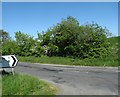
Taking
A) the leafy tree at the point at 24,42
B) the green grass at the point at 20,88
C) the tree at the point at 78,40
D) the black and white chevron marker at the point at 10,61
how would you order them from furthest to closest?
the leafy tree at the point at 24,42
the tree at the point at 78,40
the black and white chevron marker at the point at 10,61
the green grass at the point at 20,88

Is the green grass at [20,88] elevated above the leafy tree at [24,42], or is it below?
below

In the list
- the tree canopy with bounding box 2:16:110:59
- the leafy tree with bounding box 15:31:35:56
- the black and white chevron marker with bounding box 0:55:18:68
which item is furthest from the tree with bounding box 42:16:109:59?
the black and white chevron marker with bounding box 0:55:18:68

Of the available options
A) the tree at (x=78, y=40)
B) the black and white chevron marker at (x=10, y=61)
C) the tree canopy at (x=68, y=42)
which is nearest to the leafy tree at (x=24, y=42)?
the tree canopy at (x=68, y=42)

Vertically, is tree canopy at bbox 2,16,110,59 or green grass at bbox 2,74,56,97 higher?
tree canopy at bbox 2,16,110,59

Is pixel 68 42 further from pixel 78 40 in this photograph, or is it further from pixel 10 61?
pixel 10 61

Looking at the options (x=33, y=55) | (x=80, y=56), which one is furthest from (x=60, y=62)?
(x=33, y=55)

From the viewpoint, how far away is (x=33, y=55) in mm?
48969

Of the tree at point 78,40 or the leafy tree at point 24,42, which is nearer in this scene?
the tree at point 78,40

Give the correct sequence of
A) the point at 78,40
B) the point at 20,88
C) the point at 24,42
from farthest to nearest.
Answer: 1. the point at 24,42
2. the point at 78,40
3. the point at 20,88

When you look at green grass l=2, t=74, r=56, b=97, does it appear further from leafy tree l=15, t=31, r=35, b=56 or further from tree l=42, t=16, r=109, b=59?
leafy tree l=15, t=31, r=35, b=56

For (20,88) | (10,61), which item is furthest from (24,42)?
(20,88)

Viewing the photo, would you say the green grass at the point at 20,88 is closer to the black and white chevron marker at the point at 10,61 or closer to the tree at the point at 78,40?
the black and white chevron marker at the point at 10,61

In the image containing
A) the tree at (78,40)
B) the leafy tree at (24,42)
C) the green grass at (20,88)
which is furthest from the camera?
the leafy tree at (24,42)

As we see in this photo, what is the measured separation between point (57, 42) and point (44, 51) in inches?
118
